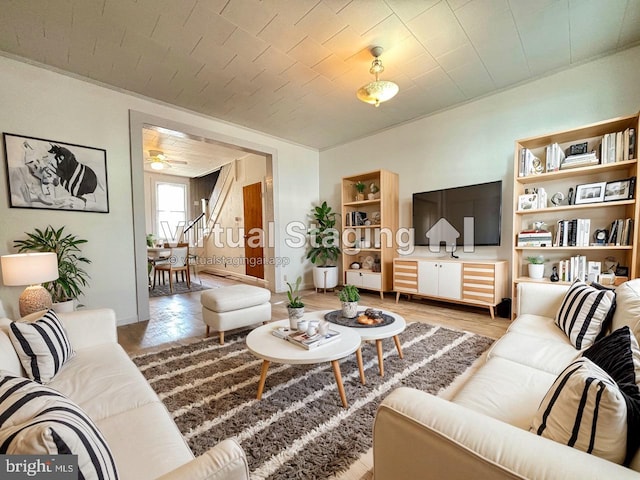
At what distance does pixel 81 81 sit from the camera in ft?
9.11

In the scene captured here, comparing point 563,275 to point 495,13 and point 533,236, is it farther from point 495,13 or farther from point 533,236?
point 495,13

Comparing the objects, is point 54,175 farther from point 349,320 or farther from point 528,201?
point 528,201

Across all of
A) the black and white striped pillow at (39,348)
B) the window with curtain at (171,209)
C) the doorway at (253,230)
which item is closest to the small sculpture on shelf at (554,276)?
the black and white striped pillow at (39,348)

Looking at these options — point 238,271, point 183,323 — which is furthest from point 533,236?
point 238,271

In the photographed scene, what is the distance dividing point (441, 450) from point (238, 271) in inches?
236

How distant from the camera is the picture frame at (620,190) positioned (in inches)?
91.2

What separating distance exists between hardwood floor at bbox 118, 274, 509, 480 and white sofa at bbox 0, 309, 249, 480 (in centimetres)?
87

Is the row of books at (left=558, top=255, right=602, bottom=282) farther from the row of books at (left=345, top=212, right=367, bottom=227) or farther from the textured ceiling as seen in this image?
the row of books at (left=345, top=212, right=367, bottom=227)

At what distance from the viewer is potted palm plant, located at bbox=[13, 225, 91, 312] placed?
8.14 feet
